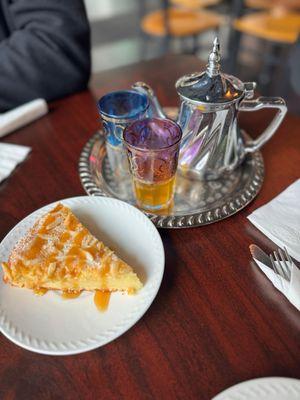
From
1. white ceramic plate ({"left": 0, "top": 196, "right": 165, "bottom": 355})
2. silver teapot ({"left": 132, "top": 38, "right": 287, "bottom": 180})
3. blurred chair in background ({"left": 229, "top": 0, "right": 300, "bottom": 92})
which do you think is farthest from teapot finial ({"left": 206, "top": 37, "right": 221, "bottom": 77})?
blurred chair in background ({"left": 229, "top": 0, "right": 300, "bottom": 92})

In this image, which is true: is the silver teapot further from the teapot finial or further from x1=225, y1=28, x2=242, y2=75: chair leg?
x1=225, y1=28, x2=242, y2=75: chair leg

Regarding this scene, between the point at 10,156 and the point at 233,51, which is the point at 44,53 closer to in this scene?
the point at 10,156

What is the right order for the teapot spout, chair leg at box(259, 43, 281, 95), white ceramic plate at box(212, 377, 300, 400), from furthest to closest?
chair leg at box(259, 43, 281, 95) → the teapot spout → white ceramic plate at box(212, 377, 300, 400)

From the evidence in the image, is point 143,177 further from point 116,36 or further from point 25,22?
point 116,36

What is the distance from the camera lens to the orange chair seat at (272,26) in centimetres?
160

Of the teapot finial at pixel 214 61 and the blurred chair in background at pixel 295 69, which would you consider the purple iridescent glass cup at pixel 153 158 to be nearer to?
the teapot finial at pixel 214 61

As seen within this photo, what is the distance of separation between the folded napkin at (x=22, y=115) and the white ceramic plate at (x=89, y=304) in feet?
0.93

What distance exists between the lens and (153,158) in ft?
1.56

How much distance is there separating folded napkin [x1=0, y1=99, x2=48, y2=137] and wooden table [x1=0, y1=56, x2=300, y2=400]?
0.61 ft

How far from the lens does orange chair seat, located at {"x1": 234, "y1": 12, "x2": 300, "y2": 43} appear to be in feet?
5.24

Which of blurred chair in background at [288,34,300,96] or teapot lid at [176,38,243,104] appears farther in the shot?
blurred chair in background at [288,34,300,96]

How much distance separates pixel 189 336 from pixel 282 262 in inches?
5.8

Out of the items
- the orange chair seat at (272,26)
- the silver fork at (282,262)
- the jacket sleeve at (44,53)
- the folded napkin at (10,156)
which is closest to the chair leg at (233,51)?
the orange chair seat at (272,26)

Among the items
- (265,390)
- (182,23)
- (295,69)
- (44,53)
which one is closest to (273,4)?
(182,23)
